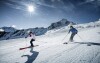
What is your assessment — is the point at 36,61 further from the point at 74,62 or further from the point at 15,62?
the point at 74,62

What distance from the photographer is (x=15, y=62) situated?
674 centimetres

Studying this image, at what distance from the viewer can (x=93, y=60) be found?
19.7ft

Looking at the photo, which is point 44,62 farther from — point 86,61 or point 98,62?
point 98,62

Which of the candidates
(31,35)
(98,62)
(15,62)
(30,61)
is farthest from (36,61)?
(31,35)

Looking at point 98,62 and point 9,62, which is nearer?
point 98,62

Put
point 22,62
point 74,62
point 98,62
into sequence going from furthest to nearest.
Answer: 1. point 22,62
2. point 74,62
3. point 98,62

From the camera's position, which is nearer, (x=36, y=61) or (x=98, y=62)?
(x=98, y=62)

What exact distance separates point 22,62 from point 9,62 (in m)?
0.81

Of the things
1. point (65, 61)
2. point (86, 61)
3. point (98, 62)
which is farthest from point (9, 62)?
point (98, 62)

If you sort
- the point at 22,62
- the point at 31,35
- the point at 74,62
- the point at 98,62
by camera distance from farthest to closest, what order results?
the point at 31,35
the point at 22,62
the point at 74,62
the point at 98,62

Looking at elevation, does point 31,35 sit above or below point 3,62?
above

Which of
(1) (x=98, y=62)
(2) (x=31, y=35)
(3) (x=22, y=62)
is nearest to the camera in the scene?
(1) (x=98, y=62)

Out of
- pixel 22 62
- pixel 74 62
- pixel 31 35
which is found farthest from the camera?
pixel 31 35

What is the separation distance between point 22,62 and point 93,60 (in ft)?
12.9
